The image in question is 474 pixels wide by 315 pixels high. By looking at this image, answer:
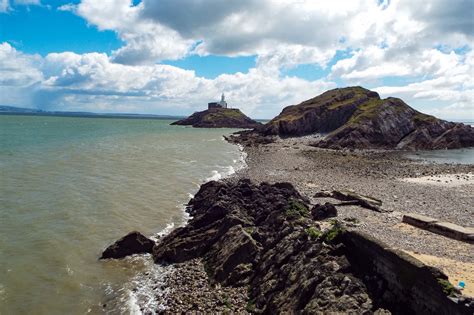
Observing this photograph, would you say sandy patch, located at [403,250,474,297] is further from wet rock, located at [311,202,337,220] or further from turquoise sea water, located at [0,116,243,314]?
turquoise sea water, located at [0,116,243,314]

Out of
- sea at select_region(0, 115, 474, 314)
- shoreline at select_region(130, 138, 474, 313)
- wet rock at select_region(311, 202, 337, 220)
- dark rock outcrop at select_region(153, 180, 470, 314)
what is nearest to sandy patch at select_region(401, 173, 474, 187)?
shoreline at select_region(130, 138, 474, 313)

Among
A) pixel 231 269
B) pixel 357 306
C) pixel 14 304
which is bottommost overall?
pixel 14 304

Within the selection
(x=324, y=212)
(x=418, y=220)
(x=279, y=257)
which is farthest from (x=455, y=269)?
(x=324, y=212)

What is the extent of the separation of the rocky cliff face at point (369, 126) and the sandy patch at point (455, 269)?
7616 centimetres

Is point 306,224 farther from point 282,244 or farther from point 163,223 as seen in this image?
point 163,223

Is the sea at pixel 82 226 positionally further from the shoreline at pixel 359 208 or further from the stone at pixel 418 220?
the stone at pixel 418 220

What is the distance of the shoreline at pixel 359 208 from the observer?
1862cm

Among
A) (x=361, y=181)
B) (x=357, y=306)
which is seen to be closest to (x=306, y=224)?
(x=357, y=306)

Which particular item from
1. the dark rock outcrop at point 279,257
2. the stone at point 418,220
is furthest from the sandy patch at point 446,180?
the dark rock outcrop at point 279,257

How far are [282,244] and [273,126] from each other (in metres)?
112

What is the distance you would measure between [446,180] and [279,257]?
38.9m

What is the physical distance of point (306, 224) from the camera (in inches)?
→ 879

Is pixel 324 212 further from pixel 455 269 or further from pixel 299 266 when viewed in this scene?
pixel 455 269

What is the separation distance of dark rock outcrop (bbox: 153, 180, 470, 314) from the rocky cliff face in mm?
71767
